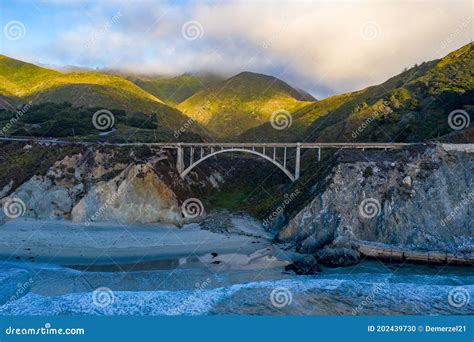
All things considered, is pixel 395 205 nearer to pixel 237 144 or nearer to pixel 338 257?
pixel 338 257

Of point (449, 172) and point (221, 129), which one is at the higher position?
point (221, 129)

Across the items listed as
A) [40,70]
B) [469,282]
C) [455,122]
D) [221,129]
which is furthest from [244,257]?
[40,70]

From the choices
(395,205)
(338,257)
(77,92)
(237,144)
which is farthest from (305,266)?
(77,92)

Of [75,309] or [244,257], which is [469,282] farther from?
[75,309]

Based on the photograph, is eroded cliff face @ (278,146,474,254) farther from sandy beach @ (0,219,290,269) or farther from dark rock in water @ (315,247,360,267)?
sandy beach @ (0,219,290,269)

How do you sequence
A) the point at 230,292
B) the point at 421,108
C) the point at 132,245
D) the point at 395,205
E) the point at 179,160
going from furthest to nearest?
1. the point at 421,108
2. the point at 179,160
3. the point at 395,205
4. the point at 132,245
5. the point at 230,292

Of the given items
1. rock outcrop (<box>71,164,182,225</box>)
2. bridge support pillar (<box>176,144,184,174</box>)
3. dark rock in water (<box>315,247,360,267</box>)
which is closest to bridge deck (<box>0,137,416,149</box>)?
bridge support pillar (<box>176,144,184,174</box>)
